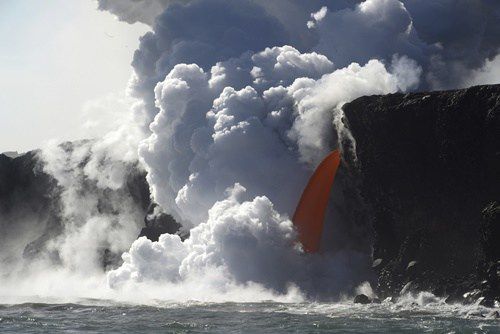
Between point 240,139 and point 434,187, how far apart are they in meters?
18.5

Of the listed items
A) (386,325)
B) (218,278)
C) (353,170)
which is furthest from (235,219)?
(386,325)

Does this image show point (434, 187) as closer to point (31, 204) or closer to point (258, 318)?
point (258, 318)

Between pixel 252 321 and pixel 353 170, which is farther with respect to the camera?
pixel 353 170

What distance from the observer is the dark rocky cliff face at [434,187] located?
170ft

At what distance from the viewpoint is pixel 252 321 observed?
4688 centimetres

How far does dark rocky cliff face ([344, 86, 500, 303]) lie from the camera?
5172 cm

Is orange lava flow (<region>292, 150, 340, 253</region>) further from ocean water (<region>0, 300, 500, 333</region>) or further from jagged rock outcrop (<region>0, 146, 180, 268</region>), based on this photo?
jagged rock outcrop (<region>0, 146, 180, 268</region>)

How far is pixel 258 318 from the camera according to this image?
1885 inches

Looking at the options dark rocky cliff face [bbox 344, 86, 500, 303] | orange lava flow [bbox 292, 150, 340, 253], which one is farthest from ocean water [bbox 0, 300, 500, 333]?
orange lava flow [bbox 292, 150, 340, 253]

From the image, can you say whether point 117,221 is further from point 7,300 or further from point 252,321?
point 252,321

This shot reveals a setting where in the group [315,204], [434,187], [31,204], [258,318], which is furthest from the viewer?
[31,204]

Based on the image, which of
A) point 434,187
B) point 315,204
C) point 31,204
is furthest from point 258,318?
point 31,204

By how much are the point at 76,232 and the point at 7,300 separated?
91.5ft

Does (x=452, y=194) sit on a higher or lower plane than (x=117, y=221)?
lower
